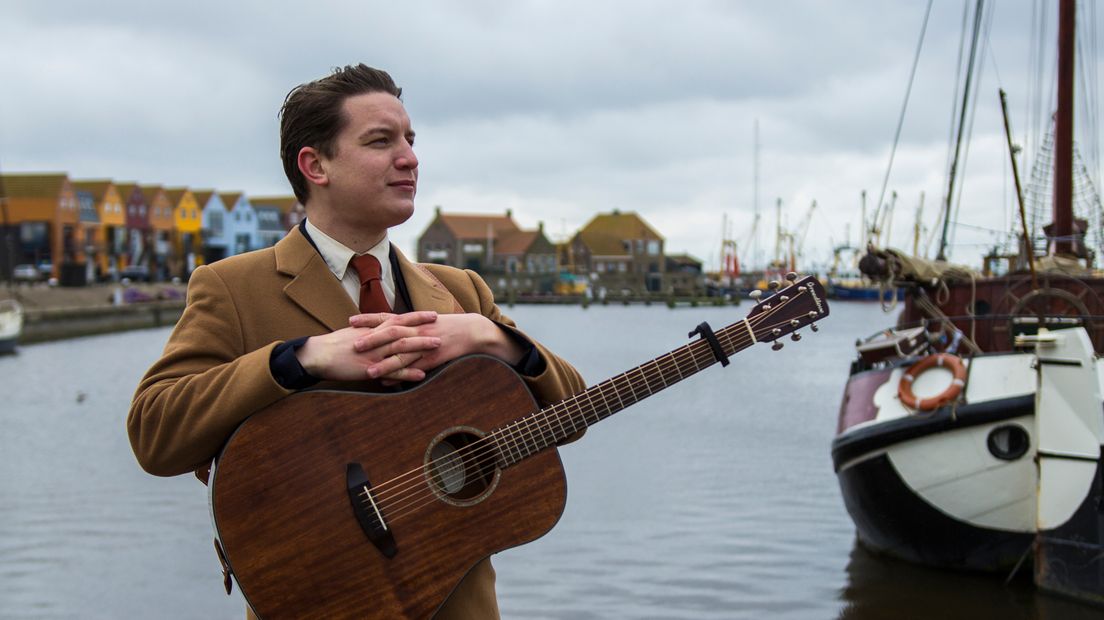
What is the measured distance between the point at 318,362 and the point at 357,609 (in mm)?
663

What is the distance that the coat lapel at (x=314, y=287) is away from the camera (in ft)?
9.18

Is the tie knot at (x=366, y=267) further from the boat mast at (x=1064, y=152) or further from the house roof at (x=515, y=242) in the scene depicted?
the house roof at (x=515, y=242)

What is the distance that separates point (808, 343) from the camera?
222ft

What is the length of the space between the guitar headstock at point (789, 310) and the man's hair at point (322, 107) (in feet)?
3.91

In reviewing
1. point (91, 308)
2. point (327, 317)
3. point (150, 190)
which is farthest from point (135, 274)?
point (327, 317)

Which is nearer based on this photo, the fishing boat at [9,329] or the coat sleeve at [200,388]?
the coat sleeve at [200,388]

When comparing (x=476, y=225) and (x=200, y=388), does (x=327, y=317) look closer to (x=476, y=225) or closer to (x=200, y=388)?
(x=200, y=388)

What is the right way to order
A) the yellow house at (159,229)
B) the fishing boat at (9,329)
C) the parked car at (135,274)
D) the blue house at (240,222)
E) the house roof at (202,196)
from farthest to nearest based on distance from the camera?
1. the blue house at (240,222)
2. the house roof at (202,196)
3. the yellow house at (159,229)
4. the parked car at (135,274)
5. the fishing boat at (9,329)

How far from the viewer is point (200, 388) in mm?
2553

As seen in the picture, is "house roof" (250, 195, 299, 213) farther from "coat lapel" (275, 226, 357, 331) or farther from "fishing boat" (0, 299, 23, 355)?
"coat lapel" (275, 226, 357, 331)

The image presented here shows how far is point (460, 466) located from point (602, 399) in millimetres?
438

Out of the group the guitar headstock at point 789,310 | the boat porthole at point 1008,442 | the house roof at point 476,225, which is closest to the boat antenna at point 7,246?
the boat porthole at point 1008,442

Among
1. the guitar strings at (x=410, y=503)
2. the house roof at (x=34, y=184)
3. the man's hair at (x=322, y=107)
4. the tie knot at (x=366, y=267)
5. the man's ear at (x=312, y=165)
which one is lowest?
the guitar strings at (x=410, y=503)

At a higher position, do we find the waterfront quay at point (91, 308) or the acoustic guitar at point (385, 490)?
the acoustic guitar at point (385, 490)
